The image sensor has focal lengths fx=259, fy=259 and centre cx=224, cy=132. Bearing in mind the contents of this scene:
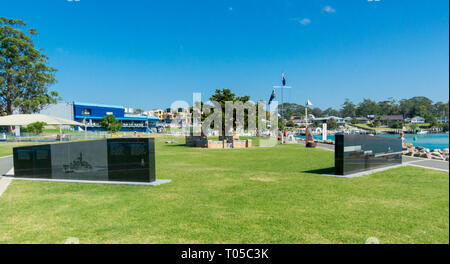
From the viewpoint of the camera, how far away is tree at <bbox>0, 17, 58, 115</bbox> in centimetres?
3294

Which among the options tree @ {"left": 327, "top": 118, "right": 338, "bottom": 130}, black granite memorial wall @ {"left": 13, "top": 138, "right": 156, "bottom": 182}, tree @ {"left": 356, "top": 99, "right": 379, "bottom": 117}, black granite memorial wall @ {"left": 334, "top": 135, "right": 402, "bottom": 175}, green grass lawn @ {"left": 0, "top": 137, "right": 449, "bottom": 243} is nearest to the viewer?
green grass lawn @ {"left": 0, "top": 137, "right": 449, "bottom": 243}

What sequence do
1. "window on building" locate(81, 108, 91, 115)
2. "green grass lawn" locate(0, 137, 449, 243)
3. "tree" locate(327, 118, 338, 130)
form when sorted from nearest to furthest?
"green grass lawn" locate(0, 137, 449, 243) < "window on building" locate(81, 108, 91, 115) < "tree" locate(327, 118, 338, 130)

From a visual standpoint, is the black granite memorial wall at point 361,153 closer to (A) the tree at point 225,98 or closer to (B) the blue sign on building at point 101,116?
(A) the tree at point 225,98

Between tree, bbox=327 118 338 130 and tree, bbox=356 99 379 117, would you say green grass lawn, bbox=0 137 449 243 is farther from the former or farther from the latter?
tree, bbox=327 118 338 130

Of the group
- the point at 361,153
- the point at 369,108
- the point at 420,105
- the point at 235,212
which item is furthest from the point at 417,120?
the point at 369,108

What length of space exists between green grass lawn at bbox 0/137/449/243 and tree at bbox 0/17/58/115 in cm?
3613

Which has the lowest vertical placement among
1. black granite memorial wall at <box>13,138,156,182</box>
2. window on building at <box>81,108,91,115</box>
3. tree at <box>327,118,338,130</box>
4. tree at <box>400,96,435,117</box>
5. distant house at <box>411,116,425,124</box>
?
black granite memorial wall at <box>13,138,156,182</box>

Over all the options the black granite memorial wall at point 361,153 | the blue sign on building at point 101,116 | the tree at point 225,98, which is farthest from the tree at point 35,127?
the black granite memorial wall at point 361,153

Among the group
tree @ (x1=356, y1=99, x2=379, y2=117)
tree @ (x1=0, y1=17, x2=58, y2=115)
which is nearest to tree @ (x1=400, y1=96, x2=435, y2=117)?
tree @ (x1=356, y1=99, x2=379, y2=117)

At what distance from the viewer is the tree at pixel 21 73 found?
32.9 m

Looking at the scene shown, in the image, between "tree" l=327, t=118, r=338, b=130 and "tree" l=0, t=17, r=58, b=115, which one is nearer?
"tree" l=0, t=17, r=58, b=115

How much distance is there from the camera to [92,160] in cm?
727

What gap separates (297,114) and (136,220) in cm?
14245
